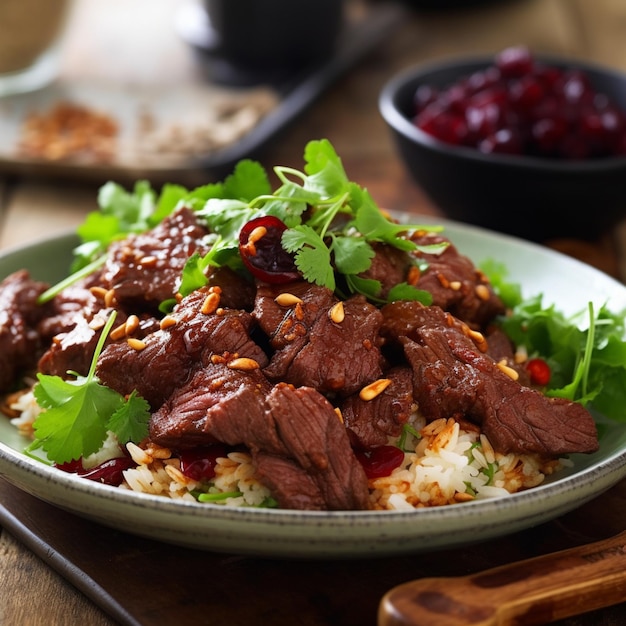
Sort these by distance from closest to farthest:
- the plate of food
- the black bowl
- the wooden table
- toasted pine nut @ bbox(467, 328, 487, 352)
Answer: the plate of food, toasted pine nut @ bbox(467, 328, 487, 352), the black bowl, the wooden table

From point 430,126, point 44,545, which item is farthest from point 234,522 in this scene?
point 430,126

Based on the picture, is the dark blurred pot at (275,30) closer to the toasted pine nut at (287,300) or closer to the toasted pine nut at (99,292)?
the toasted pine nut at (99,292)

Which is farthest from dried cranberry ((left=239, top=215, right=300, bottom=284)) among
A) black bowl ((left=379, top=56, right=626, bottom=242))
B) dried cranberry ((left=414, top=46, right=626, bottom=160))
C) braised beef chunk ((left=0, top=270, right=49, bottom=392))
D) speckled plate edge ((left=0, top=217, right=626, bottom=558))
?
dried cranberry ((left=414, top=46, right=626, bottom=160))

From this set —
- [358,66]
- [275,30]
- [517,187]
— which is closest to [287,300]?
[517,187]

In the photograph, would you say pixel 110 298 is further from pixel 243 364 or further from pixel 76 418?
pixel 243 364

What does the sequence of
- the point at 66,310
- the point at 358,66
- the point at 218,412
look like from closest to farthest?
1. the point at 218,412
2. the point at 66,310
3. the point at 358,66

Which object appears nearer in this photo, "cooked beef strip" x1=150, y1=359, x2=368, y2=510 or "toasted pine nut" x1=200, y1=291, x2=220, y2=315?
"cooked beef strip" x1=150, y1=359, x2=368, y2=510

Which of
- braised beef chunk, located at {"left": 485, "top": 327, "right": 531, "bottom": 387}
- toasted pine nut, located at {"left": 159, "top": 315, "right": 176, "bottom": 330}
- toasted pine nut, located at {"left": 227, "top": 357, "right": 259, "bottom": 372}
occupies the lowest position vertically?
braised beef chunk, located at {"left": 485, "top": 327, "right": 531, "bottom": 387}

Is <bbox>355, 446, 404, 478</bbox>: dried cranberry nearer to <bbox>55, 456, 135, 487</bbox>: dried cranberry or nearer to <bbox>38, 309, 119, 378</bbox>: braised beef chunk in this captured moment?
<bbox>55, 456, 135, 487</bbox>: dried cranberry
